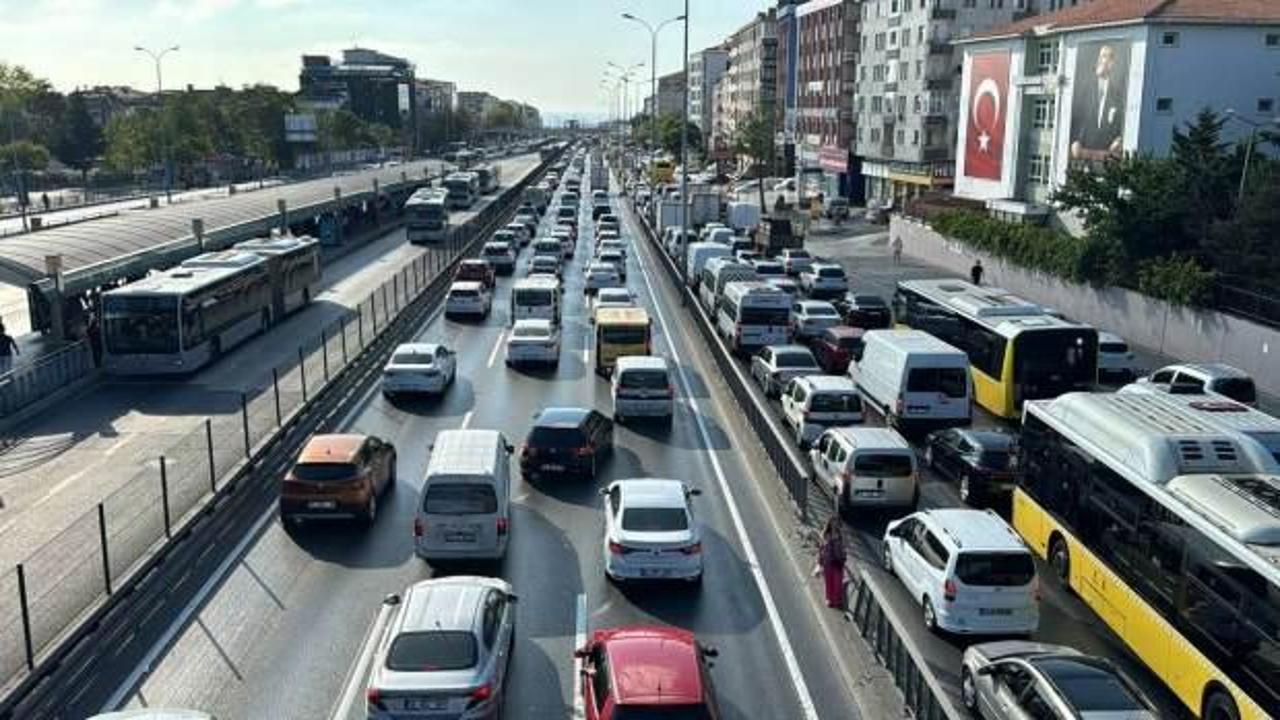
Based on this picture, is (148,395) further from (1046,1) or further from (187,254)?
(1046,1)

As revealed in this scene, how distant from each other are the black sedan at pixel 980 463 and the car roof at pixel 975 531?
4.82m

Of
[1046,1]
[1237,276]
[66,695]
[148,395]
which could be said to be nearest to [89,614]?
[66,695]

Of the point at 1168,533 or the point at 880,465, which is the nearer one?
the point at 1168,533

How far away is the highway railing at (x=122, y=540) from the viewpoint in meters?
14.3

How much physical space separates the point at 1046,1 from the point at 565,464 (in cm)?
7857

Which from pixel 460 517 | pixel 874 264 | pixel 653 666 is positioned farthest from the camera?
pixel 874 264

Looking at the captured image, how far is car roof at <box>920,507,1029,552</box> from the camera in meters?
15.9

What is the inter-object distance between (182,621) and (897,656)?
32.6 feet

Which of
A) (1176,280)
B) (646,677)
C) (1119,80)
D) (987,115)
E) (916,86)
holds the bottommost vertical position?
(646,677)

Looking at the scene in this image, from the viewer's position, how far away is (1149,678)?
15391 millimetres

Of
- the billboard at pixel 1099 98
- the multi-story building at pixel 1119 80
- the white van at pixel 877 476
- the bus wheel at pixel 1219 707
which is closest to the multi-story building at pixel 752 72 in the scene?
the multi-story building at pixel 1119 80

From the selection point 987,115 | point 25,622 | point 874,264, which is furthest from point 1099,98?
point 25,622

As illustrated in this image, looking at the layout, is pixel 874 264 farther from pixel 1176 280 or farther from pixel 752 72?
pixel 752 72

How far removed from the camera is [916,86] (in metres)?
86.4
